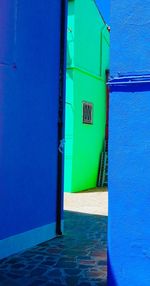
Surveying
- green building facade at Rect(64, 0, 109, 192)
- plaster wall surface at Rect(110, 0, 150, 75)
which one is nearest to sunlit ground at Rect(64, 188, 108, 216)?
green building facade at Rect(64, 0, 109, 192)

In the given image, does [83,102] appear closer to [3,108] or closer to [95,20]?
[95,20]

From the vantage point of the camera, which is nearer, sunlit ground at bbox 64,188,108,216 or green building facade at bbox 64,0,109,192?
sunlit ground at bbox 64,188,108,216

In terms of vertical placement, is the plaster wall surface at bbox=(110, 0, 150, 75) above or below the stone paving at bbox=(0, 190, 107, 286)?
above

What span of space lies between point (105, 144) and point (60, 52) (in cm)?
761

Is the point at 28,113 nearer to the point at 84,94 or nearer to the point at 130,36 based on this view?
the point at 130,36

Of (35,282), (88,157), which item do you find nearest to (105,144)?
(88,157)

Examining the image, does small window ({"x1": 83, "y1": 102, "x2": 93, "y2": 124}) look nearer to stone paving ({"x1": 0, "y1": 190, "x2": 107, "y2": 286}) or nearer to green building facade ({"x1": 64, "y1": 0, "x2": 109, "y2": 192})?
green building facade ({"x1": 64, "y1": 0, "x2": 109, "y2": 192})

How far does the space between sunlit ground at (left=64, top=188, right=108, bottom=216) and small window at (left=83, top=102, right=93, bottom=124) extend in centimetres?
210

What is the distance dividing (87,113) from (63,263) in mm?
8007

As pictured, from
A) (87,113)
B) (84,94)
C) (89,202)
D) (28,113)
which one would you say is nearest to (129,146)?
(28,113)

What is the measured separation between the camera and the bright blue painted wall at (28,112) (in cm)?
502

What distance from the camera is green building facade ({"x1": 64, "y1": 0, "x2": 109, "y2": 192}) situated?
1140 cm

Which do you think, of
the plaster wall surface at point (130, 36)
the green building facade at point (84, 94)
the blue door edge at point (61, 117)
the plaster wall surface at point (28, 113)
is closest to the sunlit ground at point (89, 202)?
the green building facade at point (84, 94)

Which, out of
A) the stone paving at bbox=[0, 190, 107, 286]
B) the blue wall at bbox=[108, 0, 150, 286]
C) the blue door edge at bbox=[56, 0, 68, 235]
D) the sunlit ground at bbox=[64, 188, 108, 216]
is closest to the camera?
the blue wall at bbox=[108, 0, 150, 286]
